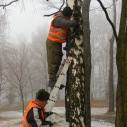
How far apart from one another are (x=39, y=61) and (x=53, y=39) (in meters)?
28.5

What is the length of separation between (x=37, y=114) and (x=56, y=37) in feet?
→ 5.19

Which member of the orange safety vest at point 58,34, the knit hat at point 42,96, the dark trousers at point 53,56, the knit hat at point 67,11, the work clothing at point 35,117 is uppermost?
the knit hat at point 67,11

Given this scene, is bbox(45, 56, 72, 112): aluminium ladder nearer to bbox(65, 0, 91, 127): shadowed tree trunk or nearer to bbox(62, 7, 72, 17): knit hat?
bbox(65, 0, 91, 127): shadowed tree trunk

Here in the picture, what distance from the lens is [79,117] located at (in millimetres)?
2932

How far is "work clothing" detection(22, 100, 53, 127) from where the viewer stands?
259 cm

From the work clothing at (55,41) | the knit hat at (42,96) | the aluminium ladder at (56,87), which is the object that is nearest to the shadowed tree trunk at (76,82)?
the aluminium ladder at (56,87)

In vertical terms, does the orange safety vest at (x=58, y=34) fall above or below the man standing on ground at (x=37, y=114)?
above

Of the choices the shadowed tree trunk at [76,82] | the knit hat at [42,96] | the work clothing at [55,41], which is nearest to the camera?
the knit hat at [42,96]

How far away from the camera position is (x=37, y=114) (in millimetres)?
2652

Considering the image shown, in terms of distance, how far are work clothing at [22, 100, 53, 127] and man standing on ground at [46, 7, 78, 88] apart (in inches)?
27.9

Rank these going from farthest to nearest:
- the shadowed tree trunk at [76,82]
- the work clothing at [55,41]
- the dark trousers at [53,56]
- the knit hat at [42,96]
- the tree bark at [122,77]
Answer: the tree bark at [122,77], the dark trousers at [53,56], the work clothing at [55,41], the shadowed tree trunk at [76,82], the knit hat at [42,96]

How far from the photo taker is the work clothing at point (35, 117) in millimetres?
2594

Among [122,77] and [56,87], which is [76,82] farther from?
[122,77]

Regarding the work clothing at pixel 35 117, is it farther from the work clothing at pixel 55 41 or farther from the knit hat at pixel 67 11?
the knit hat at pixel 67 11
